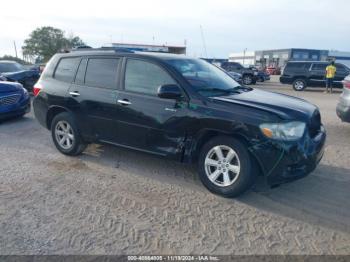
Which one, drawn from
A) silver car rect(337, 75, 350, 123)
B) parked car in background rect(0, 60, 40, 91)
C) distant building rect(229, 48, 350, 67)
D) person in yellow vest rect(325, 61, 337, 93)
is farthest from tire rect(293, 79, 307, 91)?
distant building rect(229, 48, 350, 67)

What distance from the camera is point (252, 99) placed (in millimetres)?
4242

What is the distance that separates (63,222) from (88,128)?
2023mm

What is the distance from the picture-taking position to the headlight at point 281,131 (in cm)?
368

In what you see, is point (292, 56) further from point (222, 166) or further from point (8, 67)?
point (222, 166)

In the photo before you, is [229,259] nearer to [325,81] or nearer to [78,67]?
[78,67]

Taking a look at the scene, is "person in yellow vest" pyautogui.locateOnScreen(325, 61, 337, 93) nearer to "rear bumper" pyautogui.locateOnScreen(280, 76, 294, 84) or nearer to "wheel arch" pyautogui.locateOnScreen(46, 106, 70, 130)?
"rear bumper" pyautogui.locateOnScreen(280, 76, 294, 84)

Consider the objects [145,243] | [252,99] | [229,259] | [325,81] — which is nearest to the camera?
[229,259]

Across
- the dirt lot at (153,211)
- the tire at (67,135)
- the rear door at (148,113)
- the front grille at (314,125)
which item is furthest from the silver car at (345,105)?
the tire at (67,135)

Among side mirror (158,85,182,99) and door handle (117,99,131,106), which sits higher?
side mirror (158,85,182,99)

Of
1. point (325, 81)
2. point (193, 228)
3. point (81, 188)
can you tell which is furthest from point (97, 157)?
point (325, 81)

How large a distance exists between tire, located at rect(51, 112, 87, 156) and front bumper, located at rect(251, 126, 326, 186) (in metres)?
2.95

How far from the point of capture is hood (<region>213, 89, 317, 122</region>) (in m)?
3.82

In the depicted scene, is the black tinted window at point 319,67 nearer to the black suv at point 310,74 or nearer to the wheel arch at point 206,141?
the black suv at point 310,74

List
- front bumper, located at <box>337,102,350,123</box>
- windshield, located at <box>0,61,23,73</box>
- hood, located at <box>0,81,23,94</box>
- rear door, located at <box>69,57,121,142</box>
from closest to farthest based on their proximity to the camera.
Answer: rear door, located at <box>69,57,121,142</box>, front bumper, located at <box>337,102,350,123</box>, hood, located at <box>0,81,23,94</box>, windshield, located at <box>0,61,23,73</box>
